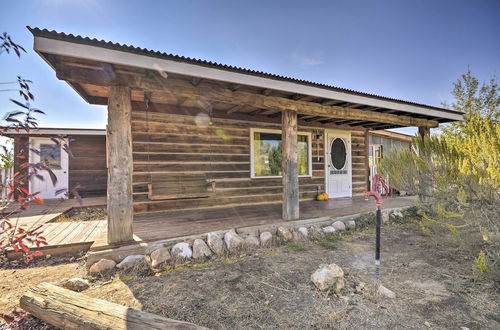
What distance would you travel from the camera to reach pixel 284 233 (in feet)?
12.3

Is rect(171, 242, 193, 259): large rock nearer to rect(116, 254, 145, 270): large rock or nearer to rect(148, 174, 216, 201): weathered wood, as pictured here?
rect(116, 254, 145, 270): large rock

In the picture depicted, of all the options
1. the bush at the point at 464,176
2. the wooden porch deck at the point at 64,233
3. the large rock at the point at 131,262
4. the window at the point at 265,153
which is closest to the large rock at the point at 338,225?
the bush at the point at 464,176

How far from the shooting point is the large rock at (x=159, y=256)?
9.37 feet

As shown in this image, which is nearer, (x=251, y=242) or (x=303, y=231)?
(x=251, y=242)

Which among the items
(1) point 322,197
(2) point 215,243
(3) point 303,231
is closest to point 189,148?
(2) point 215,243

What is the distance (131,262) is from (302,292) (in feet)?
6.99

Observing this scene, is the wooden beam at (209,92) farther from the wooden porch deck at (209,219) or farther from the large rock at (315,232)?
the large rock at (315,232)

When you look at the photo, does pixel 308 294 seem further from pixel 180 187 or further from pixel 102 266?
pixel 180 187

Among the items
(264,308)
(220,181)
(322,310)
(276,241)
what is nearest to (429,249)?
(276,241)

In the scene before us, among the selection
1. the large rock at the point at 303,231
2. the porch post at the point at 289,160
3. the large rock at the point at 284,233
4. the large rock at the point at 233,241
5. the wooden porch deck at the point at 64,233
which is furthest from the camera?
the porch post at the point at 289,160

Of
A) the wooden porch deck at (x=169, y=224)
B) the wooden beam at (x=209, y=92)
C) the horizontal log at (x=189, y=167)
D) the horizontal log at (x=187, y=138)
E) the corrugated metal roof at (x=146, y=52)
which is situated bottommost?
the wooden porch deck at (x=169, y=224)

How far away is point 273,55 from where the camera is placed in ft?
28.8

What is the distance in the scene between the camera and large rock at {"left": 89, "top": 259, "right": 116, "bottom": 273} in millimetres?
2678

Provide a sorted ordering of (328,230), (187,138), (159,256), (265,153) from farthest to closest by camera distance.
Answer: (265,153) < (187,138) < (328,230) < (159,256)
